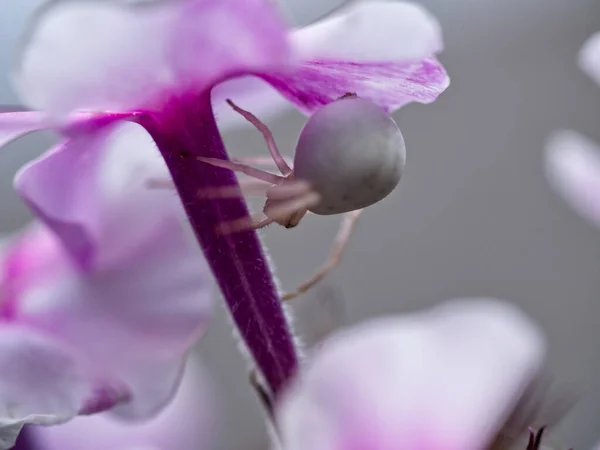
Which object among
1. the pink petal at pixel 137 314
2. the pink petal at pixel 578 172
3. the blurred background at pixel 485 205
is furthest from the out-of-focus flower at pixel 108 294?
the blurred background at pixel 485 205

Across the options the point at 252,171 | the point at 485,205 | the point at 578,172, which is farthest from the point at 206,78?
the point at 485,205

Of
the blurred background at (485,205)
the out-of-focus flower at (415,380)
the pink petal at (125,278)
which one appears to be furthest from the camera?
the blurred background at (485,205)

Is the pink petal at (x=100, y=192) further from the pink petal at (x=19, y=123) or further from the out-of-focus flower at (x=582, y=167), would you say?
the out-of-focus flower at (x=582, y=167)

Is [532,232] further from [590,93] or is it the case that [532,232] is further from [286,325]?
[286,325]

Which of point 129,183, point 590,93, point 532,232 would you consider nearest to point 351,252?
point 532,232

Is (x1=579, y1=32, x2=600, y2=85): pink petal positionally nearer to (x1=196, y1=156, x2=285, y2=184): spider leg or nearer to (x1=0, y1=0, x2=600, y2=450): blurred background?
(x1=196, y1=156, x2=285, y2=184): spider leg

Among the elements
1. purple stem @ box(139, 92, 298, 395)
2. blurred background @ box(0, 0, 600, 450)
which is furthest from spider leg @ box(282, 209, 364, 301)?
blurred background @ box(0, 0, 600, 450)
